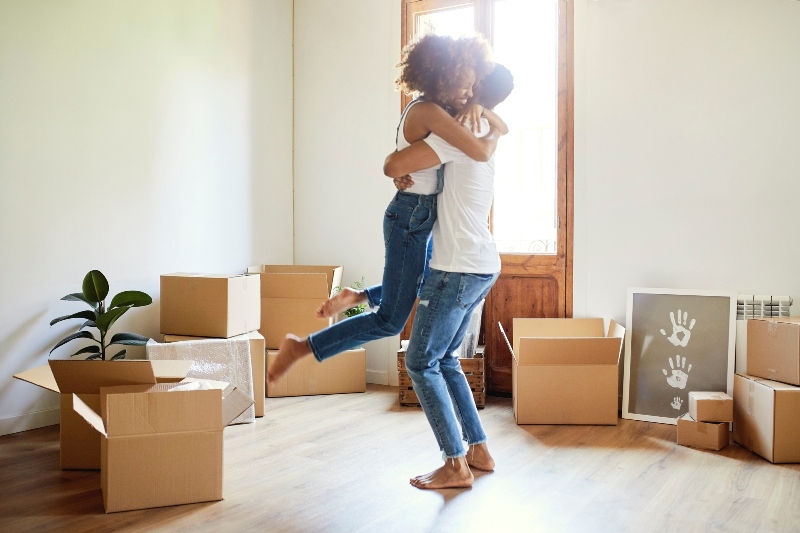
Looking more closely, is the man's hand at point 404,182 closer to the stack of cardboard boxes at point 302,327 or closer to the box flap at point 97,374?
the box flap at point 97,374

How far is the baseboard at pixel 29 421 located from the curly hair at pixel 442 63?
6.88 ft

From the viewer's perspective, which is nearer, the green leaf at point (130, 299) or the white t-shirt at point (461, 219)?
the white t-shirt at point (461, 219)

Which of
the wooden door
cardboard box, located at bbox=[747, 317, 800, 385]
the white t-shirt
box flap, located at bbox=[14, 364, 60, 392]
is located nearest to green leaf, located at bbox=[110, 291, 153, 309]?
box flap, located at bbox=[14, 364, 60, 392]

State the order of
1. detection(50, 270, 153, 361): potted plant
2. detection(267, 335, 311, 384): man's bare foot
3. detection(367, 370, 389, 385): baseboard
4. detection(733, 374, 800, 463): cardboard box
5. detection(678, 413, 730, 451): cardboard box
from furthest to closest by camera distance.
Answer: detection(367, 370, 389, 385): baseboard
detection(50, 270, 153, 361): potted plant
detection(678, 413, 730, 451): cardboard box
detection(733, 374, 800, 463): cardboard box
detection(267, 335, 311, 384): man's bare foot

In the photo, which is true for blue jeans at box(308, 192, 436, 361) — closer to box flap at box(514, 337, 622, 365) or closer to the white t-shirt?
the white t-shirt

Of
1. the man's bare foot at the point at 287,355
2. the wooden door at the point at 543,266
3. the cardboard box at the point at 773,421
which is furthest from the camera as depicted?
the wooden door at the point at 543,266

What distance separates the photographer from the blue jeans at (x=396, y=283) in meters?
2.10

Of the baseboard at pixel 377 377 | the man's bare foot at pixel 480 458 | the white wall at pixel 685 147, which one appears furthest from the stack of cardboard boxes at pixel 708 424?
the baseboard at pixel 377 377

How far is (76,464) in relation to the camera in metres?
2.42

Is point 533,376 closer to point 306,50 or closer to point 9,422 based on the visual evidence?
point 9,422

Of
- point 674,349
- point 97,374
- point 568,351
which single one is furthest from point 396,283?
point 674,349

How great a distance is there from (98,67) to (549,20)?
Result: 2.23m

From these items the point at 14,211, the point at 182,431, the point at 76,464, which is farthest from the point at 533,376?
the point at 14,211

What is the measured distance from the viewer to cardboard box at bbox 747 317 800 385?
2.58m
